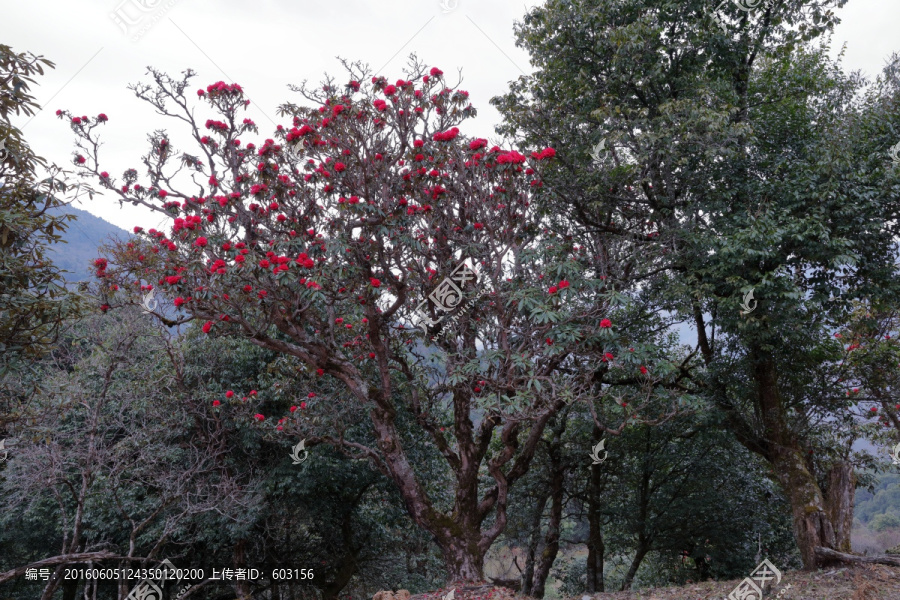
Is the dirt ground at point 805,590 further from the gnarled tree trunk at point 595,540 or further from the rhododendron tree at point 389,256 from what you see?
the gnarled tree trunk at point 595,540

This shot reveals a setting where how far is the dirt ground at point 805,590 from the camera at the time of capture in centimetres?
539

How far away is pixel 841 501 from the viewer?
713 centimetres

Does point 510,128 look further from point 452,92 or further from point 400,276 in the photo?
point 400,276

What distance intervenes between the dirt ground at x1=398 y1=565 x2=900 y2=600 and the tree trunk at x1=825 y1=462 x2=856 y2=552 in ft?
2.85

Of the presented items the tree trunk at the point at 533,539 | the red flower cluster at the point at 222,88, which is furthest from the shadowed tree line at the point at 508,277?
the tree trunk at the point at 533,539

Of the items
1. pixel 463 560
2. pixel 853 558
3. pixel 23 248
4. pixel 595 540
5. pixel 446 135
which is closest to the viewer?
pixel 23 248

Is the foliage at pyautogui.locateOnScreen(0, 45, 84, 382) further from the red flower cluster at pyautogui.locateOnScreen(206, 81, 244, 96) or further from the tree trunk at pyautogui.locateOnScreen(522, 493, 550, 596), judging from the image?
the tree trunk at pyautogui.locateOnScreen(522, 493, 550, 596)

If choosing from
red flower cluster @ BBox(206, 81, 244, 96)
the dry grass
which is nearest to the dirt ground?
the dry grass

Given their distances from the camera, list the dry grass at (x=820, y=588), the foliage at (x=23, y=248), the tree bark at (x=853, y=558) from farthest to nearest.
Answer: the tree bark at (x=853, y=558)
the dry grass at (x=820, y=588)
the foliage at (x=23, y=248)

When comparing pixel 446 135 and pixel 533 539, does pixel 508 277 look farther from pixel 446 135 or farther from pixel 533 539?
pixel 533 539

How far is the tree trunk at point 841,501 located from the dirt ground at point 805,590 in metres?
0.87

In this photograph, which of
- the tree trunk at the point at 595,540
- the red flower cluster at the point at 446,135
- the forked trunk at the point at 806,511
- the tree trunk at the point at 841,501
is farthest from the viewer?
the tree trunk at the point at 595,540

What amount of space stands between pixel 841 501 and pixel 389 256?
661 centimetres

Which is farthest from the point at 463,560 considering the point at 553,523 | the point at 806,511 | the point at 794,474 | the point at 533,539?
the point at 533,539
